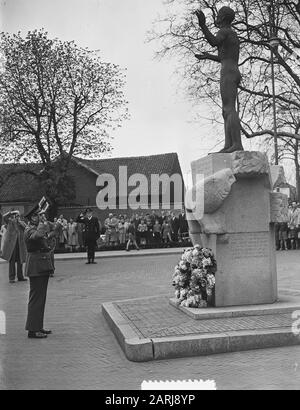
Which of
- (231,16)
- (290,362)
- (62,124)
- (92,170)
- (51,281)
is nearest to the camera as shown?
(290,362)

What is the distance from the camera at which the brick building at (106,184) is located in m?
51.8

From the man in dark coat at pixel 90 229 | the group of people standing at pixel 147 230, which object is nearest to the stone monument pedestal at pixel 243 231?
the man in dark coat at pixel 90 229

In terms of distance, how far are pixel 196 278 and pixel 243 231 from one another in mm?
1089

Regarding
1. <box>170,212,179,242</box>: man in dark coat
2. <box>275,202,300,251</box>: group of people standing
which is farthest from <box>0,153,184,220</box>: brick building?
<box>275,202,300,251</box>: group of people standing

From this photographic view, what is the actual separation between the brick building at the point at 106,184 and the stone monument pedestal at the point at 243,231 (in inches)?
1521

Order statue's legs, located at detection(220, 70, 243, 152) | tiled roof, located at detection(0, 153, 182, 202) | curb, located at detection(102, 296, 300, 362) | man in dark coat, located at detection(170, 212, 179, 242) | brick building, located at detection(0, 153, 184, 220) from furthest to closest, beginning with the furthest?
tiled roof, located at detection(0, 153, 182, 202)
brick building, located at detection(0, 153, 184, 220)
man in dark coat, located at detection(170, 212, 179, 242)
statue's legs, located at detection(220, 70, 243, 152)
curb, located at detection(102, 296, 300, 362)

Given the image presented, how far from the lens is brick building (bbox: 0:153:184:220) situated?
5184 centimetres

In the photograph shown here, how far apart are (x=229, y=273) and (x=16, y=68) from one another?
32.5m

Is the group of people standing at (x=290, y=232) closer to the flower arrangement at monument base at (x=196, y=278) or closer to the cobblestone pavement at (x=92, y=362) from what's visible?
the cobblestone pavement at (x=92, y=362)

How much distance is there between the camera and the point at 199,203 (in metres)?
8.67

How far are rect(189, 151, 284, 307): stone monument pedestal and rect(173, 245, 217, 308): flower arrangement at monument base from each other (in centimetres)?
20

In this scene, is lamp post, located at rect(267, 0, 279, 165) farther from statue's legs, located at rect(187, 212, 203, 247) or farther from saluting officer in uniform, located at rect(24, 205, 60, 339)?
saluting officer in uniform, located at rect(24, 205, 60, 339)

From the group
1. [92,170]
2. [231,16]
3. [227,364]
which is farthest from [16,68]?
[227,364]
